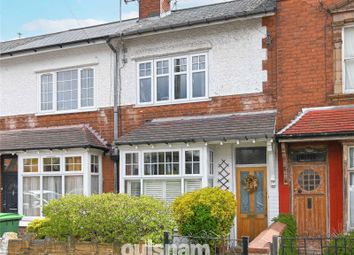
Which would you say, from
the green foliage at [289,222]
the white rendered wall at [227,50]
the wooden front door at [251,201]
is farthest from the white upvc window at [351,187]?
the white rendered wall at [227,50]

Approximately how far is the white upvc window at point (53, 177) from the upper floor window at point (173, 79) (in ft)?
9.17

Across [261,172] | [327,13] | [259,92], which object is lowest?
[261,172]

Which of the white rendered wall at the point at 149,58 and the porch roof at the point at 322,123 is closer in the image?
the porch roof at the point at 322,123

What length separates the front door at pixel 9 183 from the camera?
60.0 ft

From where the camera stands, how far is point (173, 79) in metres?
16.1

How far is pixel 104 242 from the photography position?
34.3 ft

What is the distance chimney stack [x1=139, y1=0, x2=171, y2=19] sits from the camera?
62.1ft

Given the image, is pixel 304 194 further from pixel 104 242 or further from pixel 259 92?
pixel 104 242

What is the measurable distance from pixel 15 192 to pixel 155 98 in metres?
6.34

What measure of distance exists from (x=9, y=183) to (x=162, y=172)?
262 inches

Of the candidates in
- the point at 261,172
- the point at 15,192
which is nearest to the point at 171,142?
the point at 261,172

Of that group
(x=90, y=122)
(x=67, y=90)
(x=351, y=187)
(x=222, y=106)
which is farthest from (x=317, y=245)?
(x=67, y=90)

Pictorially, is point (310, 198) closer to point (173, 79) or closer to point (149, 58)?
point (173, 79)

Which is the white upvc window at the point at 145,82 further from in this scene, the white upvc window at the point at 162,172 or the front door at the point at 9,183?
the front door at the point at 9,183
